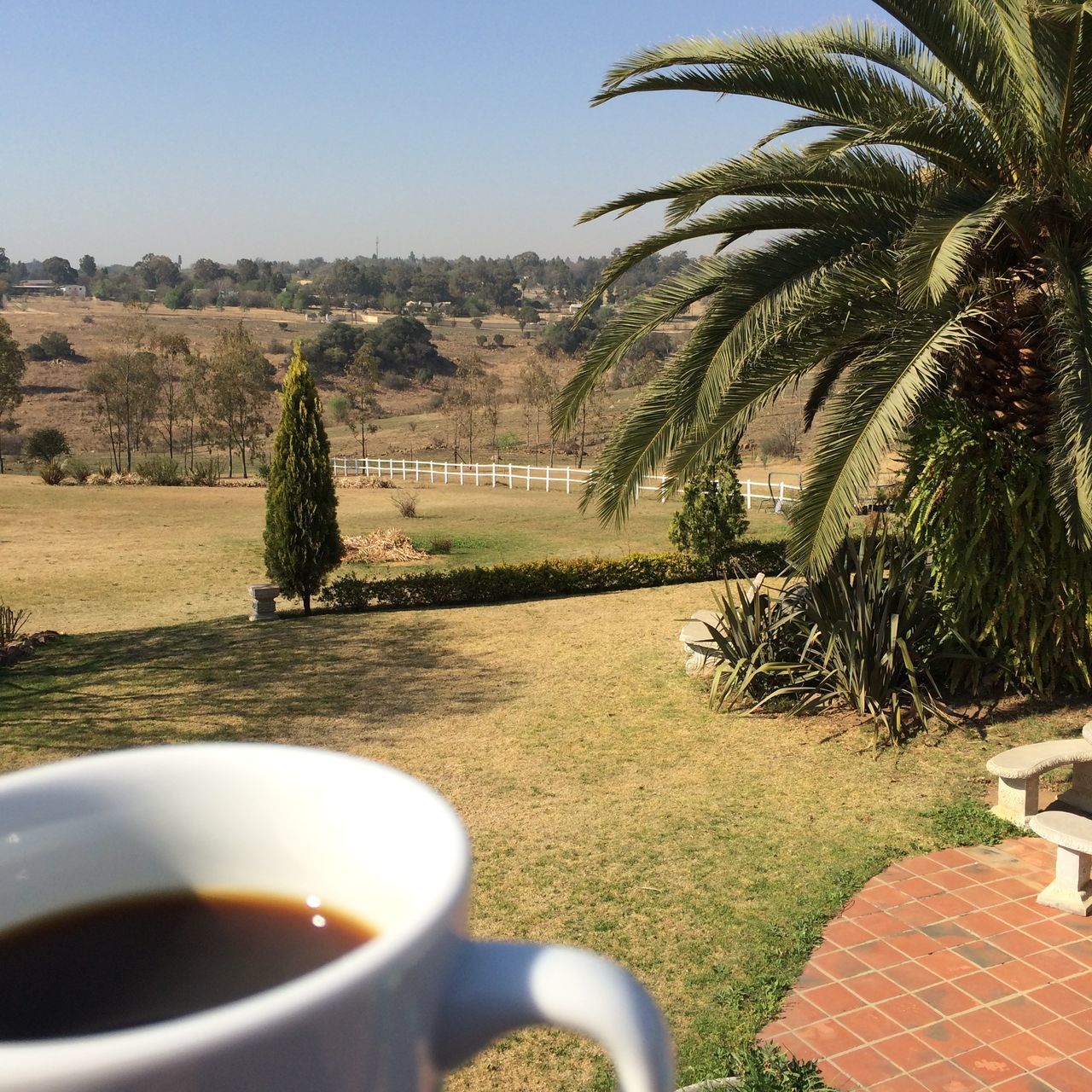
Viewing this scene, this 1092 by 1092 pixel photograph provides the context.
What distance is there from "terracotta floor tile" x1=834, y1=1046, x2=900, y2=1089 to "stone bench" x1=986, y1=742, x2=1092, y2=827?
7.99 ft

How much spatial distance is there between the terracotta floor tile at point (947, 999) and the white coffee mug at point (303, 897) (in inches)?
169

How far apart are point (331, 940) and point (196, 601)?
47.8 ft

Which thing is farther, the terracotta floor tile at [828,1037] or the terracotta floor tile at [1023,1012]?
the terracotta floor tile at [1023,1012]

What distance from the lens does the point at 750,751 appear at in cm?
795

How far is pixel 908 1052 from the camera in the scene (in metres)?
4.18

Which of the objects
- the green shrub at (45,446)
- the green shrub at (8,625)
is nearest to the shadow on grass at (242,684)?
the green shrub at (8,625)

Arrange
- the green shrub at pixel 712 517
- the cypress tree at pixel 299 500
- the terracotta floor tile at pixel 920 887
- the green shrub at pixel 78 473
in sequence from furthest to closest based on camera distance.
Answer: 1. the green shrub at pixel 78 473
2. the green shrub at pixel 712 517
3. the cypress tree at pixel 299 500
4. the terracotta floor tile at pixel 920 887

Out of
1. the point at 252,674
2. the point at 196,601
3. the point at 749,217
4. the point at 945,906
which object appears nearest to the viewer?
the point at 945,906

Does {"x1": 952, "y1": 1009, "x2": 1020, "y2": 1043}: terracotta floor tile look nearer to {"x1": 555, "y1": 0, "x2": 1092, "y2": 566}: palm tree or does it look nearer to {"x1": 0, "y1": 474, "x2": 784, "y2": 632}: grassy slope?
{"x1": 555, "y1": 0, "x2": 1092, "y2": 566}: palm tree

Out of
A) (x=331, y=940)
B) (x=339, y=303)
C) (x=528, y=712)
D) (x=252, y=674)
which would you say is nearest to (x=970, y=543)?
(x=528, y=712)

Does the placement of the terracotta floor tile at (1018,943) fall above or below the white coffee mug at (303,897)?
below

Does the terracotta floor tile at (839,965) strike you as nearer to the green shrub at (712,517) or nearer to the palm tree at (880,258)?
the palm tree at (880,258)

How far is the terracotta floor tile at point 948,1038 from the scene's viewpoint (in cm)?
420

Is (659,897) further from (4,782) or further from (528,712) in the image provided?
(4,782)
